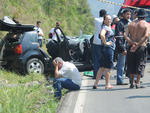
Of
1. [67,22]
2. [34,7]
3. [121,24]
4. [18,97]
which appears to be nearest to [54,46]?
[121,24]

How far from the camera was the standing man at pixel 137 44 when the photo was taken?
1067 centimetres

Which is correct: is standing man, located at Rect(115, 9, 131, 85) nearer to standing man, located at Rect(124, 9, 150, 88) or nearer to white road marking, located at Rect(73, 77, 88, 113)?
standing man, located at Rect(124, 9, 150, 88)

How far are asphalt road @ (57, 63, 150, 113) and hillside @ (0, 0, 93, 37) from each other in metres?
15.6

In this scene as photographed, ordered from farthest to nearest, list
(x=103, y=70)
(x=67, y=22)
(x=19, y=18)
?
(x=67, y=22), (x=19, y=18), (x=103, y=70)

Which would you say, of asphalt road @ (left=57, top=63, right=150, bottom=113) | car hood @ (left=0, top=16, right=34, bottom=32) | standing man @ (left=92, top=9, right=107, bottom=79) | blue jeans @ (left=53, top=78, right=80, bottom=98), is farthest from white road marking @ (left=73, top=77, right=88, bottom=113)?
car hood @ (left=0, top=16, right=34, bottom=32)

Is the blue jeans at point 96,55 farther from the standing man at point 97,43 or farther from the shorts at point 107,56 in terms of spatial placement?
the shorts at point 107,56

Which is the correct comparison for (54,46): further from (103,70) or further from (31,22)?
(31,22)

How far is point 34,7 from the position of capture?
106ft

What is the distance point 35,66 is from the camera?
44.5ft

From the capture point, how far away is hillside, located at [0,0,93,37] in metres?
27.4

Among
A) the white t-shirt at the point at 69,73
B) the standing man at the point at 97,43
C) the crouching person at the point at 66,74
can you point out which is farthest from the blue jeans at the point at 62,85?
the standing man at the point at 97,43

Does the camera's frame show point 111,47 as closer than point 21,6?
Yes

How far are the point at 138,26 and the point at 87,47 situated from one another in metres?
4.20

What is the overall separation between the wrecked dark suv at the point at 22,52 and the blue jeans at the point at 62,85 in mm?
3304
